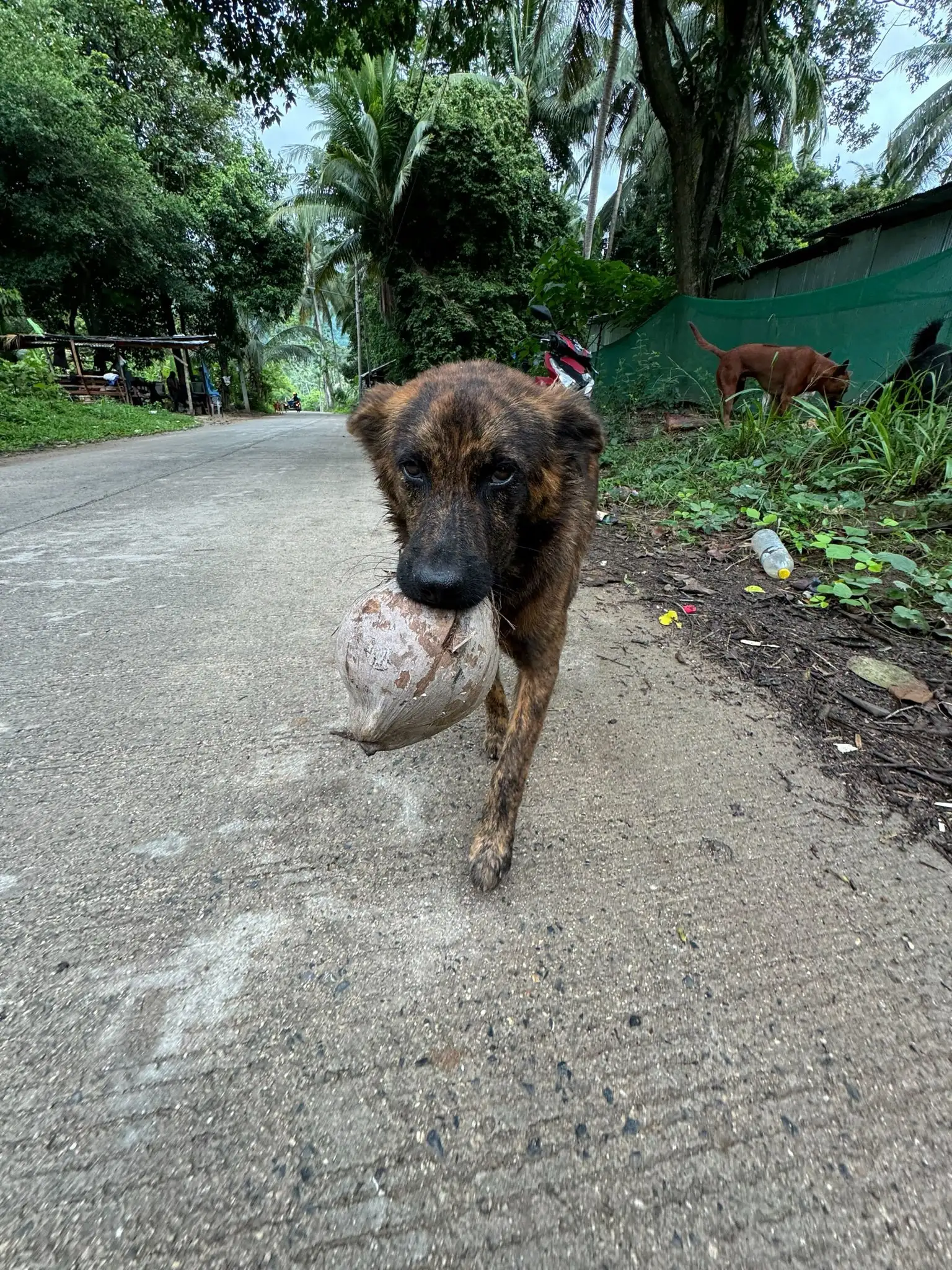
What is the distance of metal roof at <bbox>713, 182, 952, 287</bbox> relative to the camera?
9.19 m

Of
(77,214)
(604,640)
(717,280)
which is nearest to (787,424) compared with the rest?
(604,640)

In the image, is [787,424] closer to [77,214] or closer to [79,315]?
[77,214]

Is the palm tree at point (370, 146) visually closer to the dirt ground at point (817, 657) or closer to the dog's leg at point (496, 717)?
the dirt ground at point (817, 657)

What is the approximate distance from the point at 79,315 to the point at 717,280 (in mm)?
27375

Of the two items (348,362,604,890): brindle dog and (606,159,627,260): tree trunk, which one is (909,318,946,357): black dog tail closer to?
(348,362,604,890): brindle dog

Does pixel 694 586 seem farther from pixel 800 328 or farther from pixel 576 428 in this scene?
pixel 800 328

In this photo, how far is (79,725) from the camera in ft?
7.37

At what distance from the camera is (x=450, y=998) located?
1.30 metres

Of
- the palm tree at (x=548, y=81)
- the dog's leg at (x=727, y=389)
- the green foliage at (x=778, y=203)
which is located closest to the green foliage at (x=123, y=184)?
the palm tree at (x=548, y=81)

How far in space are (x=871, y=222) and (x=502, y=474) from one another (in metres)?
13.4

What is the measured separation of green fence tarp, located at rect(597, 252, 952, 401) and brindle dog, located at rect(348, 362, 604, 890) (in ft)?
19.0

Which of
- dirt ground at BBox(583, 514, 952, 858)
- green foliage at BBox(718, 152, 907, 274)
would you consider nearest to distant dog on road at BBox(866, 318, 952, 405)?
dirt ground at BBox(583, 514, 952, 858)

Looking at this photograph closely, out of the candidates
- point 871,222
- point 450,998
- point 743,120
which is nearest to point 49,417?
point 450,998

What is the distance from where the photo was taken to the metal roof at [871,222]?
9.19m
